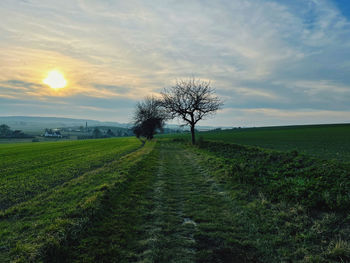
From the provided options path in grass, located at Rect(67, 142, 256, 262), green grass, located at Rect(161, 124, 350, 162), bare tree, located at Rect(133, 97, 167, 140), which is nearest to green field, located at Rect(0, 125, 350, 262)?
path in grass, located at Rect(67, 142, 256, 262)

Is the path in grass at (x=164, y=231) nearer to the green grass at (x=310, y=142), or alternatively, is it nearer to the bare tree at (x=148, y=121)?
the green grass at (x=310, y=142)

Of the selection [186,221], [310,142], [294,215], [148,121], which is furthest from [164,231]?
[148,121]

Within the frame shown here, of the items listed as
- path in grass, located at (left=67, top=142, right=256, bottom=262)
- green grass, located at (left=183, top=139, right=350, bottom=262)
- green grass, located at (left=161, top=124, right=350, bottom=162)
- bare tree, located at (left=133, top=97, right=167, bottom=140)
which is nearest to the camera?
path in grass, located at (left=67, top=142, right=256, bottom=262)

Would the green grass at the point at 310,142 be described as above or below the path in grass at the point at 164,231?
above

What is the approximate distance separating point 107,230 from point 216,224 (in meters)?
3.16

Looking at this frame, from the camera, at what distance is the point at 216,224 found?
6059mm

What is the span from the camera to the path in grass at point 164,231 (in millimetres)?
4559

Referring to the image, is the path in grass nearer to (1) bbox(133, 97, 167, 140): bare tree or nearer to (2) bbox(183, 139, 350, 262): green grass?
(2) bbox(183, 139, 350, 262): green grass

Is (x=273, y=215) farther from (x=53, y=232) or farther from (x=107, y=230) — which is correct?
(x=53, y=232)

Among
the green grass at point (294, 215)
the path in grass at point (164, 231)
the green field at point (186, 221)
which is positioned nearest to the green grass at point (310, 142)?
the green grass at point (294, 215)

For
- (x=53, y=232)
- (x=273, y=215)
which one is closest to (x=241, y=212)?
(x=273, y=215)

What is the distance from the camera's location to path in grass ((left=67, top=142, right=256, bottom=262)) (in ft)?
15.0

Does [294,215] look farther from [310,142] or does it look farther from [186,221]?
[310,142]

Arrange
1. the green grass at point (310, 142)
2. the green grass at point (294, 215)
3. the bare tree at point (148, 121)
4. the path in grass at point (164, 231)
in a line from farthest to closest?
1. the bare tree at point (148, 121)
2. the green grass at point (310, 142)
3. the green grass at point (294, 215)
4. the path in grass at point (164, 231)
